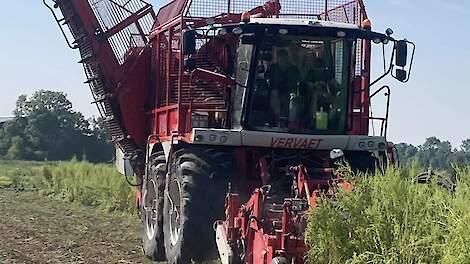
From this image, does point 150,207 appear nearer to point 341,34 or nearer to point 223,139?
point 223,139

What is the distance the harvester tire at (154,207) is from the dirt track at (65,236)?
7.1 inches

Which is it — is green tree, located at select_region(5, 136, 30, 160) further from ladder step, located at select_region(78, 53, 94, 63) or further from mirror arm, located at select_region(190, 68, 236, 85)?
mirror arm, located at select_region(190, 68, 236, 85)

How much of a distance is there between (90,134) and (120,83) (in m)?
48.1

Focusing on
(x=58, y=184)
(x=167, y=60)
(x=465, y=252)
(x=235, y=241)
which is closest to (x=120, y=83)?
(x=167, y=60)

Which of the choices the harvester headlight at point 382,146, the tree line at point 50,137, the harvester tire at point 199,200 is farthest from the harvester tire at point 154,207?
the tree line at point 50,137

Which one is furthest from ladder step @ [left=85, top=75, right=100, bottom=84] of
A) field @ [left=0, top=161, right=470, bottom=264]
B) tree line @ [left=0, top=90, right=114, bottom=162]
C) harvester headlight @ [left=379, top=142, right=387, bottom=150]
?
tree line @ [left=0, top=90, right=114, bottom=162]

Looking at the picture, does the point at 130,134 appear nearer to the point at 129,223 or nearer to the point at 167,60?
the point at 167,60

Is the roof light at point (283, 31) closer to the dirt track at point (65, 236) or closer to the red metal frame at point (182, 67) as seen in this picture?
the red metal frame at point (182, 67)

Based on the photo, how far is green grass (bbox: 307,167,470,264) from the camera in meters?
4.34

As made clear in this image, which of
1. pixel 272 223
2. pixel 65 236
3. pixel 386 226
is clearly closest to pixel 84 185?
pixel 65 236

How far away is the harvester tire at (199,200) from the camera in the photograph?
790cm

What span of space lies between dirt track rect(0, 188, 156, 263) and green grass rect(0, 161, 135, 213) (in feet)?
2.38

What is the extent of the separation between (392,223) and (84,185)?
53.4ft

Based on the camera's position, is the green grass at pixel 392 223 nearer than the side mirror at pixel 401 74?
Yes
